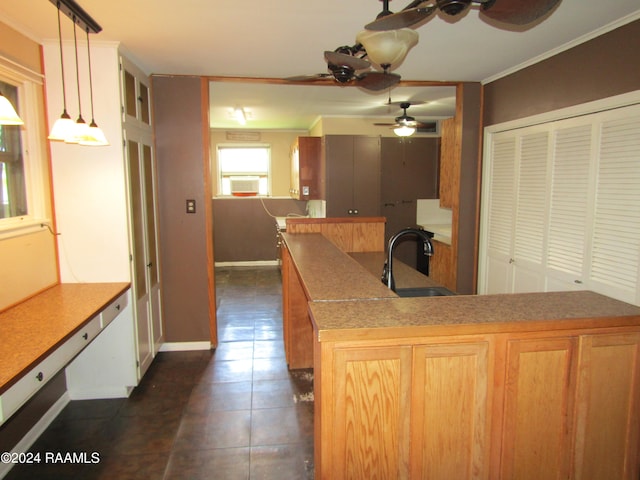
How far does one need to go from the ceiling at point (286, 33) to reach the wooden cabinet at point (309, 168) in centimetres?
246

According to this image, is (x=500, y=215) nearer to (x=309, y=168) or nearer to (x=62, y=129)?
(x=309, y=168)

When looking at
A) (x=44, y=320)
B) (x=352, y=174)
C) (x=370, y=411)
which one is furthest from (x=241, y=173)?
(x=370, y=411)

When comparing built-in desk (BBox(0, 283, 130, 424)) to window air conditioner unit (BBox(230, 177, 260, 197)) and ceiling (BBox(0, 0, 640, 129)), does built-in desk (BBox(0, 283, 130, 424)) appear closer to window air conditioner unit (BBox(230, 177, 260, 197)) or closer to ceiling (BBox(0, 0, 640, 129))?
ceiling (BBox(0, 0, 640, 129))

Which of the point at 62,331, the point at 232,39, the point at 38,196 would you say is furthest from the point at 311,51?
the point at 62,331

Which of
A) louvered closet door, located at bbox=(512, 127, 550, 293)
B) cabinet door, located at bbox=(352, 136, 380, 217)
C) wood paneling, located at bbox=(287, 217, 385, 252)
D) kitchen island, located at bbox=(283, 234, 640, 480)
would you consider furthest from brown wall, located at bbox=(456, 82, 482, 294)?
kitchen island, located at bbox=(283, 234, 640, 480)

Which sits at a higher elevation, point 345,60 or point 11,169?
point 345,60

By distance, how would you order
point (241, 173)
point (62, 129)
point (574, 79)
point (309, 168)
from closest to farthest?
point (62, 129)
point (574, 79)
point (309, 168)
point (241, 173)

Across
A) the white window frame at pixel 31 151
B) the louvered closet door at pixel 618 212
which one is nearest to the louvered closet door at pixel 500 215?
the louvered closet door at pixel 618 212

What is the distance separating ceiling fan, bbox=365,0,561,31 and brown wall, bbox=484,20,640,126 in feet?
4.26

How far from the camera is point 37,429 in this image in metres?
2.52

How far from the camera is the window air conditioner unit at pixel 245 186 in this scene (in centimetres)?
750

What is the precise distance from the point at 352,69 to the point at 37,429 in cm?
283

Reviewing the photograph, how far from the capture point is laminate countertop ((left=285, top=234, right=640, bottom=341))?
4.09 ft

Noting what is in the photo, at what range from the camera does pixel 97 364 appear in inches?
115
